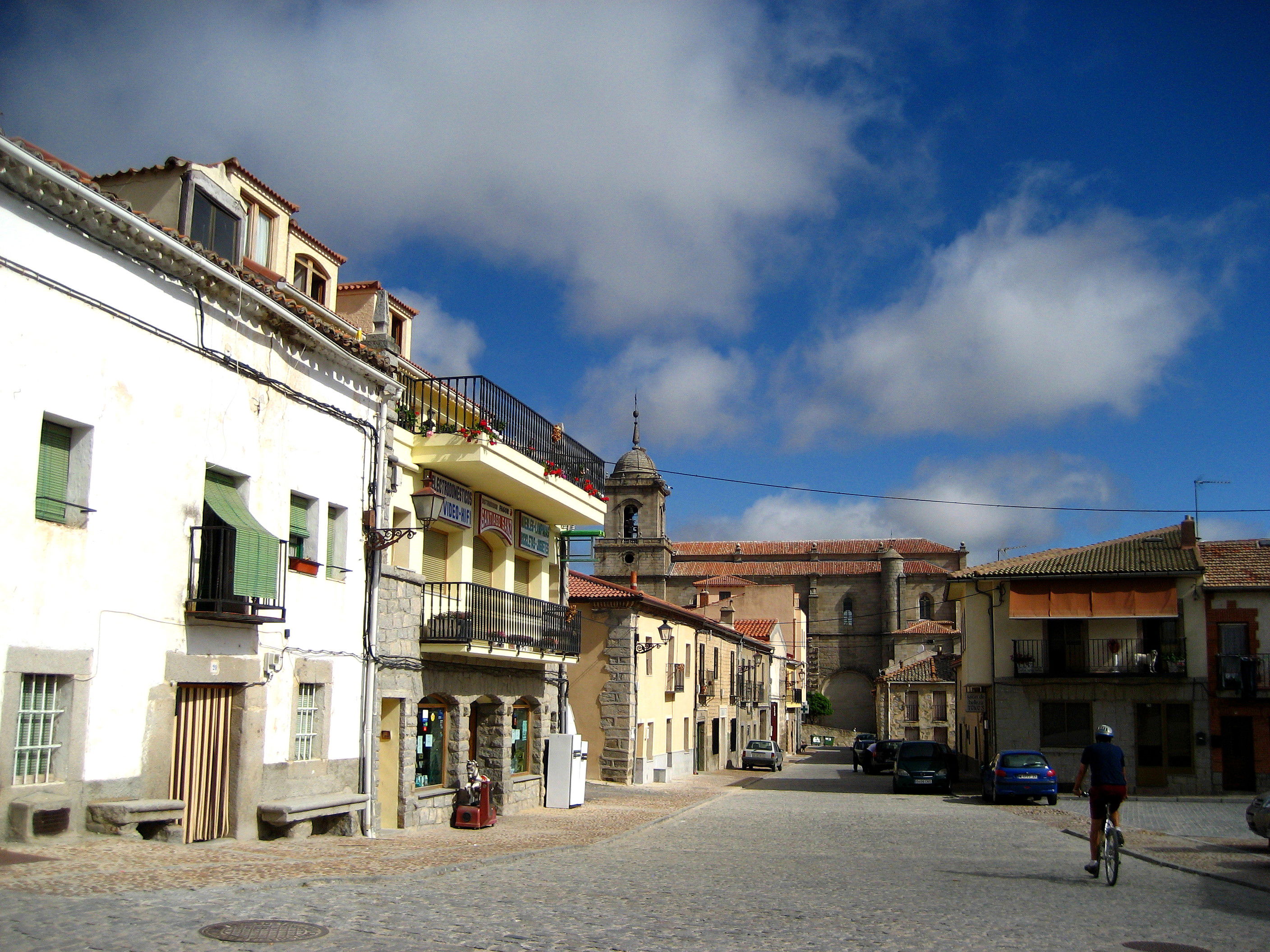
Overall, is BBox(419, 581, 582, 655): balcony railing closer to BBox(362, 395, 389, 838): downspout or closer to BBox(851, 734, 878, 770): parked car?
BBox(362, 395, 389, 838): downspout

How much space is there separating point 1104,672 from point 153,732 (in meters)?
27.3

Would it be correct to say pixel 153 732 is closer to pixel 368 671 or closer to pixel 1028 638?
pixel 368 671

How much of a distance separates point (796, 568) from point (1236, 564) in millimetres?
56821

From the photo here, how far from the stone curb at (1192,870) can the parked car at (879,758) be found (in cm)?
2812

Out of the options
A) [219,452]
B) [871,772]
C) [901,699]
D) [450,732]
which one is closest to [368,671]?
[450,732]

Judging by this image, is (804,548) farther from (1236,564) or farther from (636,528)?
(1236,564)

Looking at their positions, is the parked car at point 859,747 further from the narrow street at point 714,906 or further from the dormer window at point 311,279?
the dormer window at point 311,279

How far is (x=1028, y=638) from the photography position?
1300 inches

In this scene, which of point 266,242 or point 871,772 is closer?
point 266,242

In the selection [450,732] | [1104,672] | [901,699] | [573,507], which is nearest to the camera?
[450,732]

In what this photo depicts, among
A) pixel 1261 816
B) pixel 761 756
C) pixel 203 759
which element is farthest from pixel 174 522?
pixel 761 756

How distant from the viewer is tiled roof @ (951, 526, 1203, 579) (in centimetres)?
3219

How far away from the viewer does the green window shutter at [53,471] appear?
1061 centimetres

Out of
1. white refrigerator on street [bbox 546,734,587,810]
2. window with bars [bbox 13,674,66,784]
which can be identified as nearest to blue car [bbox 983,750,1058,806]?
white refrigerator on street [bbox 546,734,587,810]
